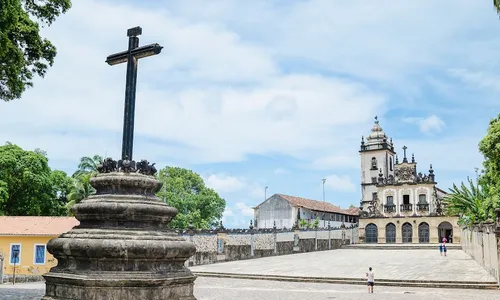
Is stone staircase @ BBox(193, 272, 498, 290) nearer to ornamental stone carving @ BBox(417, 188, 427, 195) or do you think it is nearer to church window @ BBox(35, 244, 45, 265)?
church window @ BBox(35, 244, 45, 265)

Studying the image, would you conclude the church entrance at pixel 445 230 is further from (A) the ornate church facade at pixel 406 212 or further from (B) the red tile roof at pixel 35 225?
(B) the red tile roof at pixel 35 225

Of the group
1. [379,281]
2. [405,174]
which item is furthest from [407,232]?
[379,281]

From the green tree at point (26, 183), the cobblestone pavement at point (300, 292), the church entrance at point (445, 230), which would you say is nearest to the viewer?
the cobblestone pavement at point (300, 292)

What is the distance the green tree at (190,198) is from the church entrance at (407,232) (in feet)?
61.1

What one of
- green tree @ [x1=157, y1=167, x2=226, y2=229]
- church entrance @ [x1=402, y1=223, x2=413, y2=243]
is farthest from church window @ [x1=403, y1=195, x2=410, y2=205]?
green tree @ [x1=157, y1=167, x2=226, y2=229]

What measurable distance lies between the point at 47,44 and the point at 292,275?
41.7ft

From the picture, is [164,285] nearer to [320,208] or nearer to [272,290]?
[272,290]

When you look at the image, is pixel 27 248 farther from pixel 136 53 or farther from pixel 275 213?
pixel 275 213

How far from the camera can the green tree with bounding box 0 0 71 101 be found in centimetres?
940

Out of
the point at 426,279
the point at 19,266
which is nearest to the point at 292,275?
the point at 426,279

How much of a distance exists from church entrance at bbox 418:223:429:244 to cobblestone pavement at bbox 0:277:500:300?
1361 inches

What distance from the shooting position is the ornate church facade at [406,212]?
49.2 meters

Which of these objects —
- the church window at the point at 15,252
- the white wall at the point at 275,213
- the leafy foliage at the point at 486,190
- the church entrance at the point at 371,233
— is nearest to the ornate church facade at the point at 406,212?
the church entrance at the point at 371,233

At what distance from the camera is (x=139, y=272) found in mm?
5172
